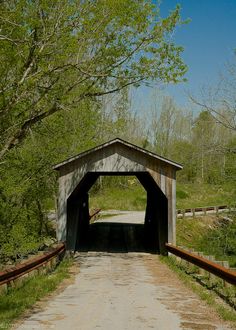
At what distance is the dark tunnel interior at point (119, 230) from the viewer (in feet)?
64.8

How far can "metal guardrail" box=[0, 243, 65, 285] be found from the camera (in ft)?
30.9

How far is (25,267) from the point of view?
10859 mm

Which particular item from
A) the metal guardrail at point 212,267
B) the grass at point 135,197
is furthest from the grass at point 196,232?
the metal guardrail at point 212,267

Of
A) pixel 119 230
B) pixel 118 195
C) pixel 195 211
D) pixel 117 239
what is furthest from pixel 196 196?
pixel 117 239

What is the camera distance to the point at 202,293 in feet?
32.4

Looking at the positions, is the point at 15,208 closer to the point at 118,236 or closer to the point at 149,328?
the point at 118,236

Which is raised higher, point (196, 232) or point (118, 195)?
point (118, 195)

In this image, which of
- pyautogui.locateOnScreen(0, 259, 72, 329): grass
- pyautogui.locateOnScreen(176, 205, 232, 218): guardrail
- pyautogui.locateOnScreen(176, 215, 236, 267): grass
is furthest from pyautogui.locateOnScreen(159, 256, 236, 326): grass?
pyautogui.locateOnScreen(176, 205, 232, 218): guardrail

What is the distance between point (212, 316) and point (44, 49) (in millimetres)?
8823

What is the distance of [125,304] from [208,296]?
1.85 meters

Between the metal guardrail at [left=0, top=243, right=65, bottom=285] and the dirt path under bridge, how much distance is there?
1008 mm

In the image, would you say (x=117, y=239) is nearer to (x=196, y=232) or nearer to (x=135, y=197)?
(x=196, y=232)

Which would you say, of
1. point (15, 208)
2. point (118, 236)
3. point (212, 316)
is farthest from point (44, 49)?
point (118, 236)

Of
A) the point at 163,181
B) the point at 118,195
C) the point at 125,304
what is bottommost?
the point at 125,304
